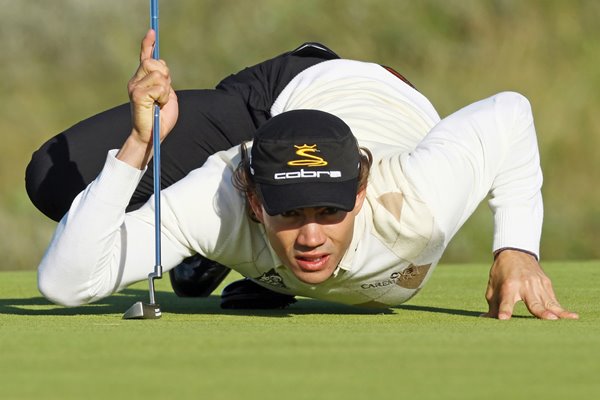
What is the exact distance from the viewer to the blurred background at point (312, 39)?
39.2 feet

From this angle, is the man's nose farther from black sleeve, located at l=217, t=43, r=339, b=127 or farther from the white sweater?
black sleeve, located at l=217, t=43, r=339, b=127

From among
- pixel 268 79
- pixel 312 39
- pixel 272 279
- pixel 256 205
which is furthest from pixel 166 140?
pixel 312 39

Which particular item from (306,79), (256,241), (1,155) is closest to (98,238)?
(256,241)

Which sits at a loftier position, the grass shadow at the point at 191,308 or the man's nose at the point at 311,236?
the man's nose at the point at 311,236

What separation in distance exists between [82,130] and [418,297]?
4.58ft

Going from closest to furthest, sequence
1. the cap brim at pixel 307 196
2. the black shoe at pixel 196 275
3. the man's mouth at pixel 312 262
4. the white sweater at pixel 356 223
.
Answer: the cap brim at pixel 307 196
the man's mouth at pixel 312 262
the white sweater at pixel 356 223
the black shoe at pixel 196 275

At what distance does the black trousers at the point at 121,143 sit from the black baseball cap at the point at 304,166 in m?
1.00

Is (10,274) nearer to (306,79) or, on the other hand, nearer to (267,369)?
(306,79)

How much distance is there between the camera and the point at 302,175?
3.75 metres

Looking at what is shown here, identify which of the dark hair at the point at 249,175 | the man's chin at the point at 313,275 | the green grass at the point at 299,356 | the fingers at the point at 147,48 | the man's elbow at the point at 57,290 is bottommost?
the green grass at the point at 299,356

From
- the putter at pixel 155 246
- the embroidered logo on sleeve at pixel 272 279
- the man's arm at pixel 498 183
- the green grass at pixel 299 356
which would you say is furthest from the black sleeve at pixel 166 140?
the man's arm at pixel 498 183

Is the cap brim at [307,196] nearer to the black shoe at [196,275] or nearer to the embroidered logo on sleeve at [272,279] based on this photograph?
the embroidered logo on sleeve at [272,279]

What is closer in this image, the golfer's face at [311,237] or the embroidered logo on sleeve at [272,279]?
the golfer's face at [311,237]

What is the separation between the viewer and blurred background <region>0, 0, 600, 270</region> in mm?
11953
